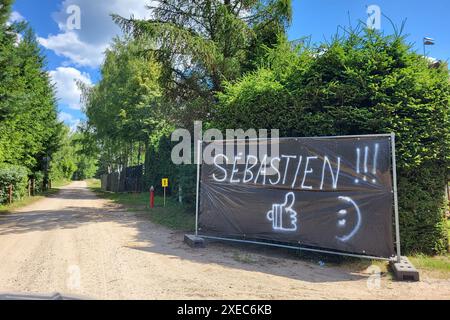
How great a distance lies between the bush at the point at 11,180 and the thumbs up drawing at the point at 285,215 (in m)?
15.1

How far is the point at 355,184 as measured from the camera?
19.6 feet

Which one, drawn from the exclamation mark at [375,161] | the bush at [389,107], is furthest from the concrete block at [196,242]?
the exclamation mark at [375,161]

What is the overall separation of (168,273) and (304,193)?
2.88m

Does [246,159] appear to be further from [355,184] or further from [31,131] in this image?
[31,131]

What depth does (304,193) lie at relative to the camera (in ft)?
21.4

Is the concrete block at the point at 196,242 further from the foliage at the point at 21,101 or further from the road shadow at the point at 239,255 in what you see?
the foliage at the point at 21,101

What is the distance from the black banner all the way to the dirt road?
0.52m

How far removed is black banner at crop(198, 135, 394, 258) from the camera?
5777 mm

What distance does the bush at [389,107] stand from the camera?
6535 millimetres

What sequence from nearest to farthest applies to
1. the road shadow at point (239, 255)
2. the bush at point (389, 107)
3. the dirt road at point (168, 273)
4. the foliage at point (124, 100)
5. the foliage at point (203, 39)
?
the dirt road at point (168, 273) → the road shadow at point (239, 255) → the bush at point (389, 107) → the foliage at point (203, 39) → the foliage at point (124, 100)

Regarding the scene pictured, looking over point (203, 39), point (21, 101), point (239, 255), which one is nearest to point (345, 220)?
point (239, 255)

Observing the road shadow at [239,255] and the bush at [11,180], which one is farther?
the bush at [11,180]
